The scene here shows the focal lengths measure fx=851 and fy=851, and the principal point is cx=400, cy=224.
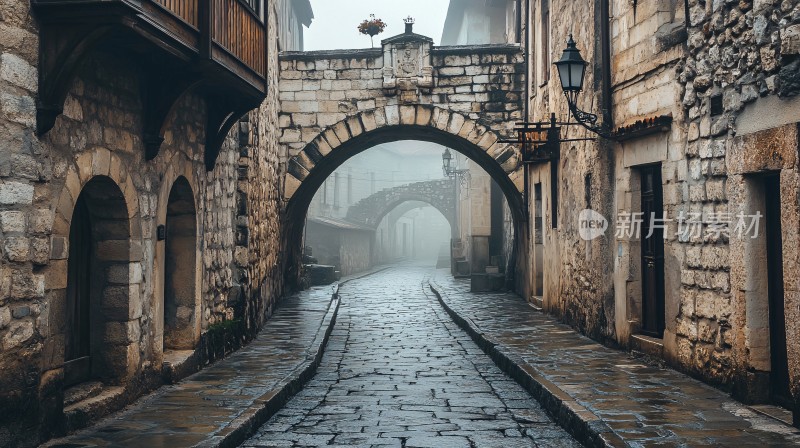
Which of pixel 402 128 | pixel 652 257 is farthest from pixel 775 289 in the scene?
pixel 402 128

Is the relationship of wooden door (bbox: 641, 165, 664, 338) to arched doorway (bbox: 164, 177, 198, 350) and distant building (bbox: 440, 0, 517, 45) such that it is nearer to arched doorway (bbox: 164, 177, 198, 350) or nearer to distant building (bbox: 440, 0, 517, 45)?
arched doorway (bbox: 164, 177, 198, 350)

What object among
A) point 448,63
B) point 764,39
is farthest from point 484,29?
point 764,39

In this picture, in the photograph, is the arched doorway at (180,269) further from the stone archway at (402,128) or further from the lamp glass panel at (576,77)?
the stone archway at (402,128)

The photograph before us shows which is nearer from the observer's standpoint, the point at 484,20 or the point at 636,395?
the point at 636,395

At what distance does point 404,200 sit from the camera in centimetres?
3947

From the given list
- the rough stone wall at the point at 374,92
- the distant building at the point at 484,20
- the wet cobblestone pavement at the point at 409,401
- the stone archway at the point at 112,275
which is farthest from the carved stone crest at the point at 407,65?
the stone archway at the point at 112,275

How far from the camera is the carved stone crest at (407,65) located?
49.6ft

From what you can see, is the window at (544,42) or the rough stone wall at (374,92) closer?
the window at (544,42)

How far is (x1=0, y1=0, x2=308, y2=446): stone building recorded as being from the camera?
4.67 metres

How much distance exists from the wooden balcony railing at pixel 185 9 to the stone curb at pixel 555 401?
3859 millimetres

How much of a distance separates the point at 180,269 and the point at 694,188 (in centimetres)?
470

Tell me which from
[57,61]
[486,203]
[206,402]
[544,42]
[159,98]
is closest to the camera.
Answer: [57,61]

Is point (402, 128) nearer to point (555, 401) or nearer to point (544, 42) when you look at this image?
point (544, 42)

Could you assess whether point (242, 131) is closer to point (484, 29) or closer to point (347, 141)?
point (347, 141)
